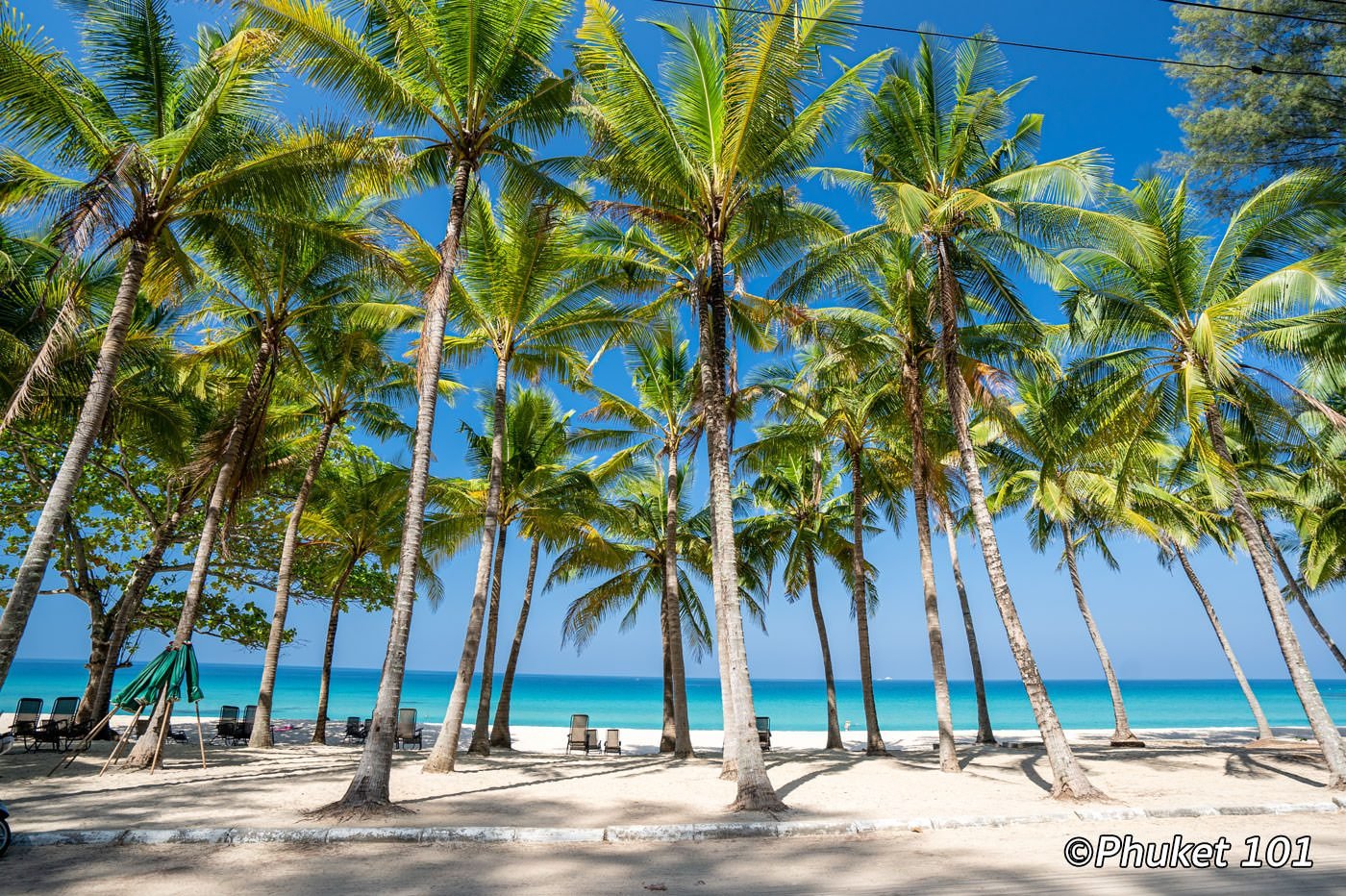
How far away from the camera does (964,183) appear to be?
40.5 feet

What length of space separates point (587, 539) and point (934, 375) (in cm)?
903

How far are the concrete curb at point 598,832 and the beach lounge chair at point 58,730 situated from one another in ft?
Answer: 31.2

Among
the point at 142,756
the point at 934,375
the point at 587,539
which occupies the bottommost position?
the point at 142,756

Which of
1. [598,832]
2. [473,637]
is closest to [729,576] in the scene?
[598,832]

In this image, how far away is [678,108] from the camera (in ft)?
34.6

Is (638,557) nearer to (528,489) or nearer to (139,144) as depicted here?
(528,489)

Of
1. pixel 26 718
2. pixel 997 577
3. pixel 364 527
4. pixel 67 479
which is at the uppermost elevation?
pixel 364 527

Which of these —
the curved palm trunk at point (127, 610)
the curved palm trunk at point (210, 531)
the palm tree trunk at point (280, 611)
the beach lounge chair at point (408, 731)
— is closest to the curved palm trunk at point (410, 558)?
the curved palm trunk at point (210, 531)

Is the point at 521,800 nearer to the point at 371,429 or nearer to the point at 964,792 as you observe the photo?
the point at 964,792

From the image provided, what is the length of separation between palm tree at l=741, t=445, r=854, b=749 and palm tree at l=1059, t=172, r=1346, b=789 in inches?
339

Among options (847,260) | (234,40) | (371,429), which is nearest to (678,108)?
(847,260)

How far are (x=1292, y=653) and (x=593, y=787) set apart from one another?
10710 millimetres

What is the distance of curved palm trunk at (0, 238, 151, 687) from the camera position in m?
7.96

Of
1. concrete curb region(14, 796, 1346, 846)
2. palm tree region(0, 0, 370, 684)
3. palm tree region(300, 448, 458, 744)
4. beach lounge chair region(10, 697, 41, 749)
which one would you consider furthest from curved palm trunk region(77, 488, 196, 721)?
concrete curb region(14, 796, 1346, 846)
